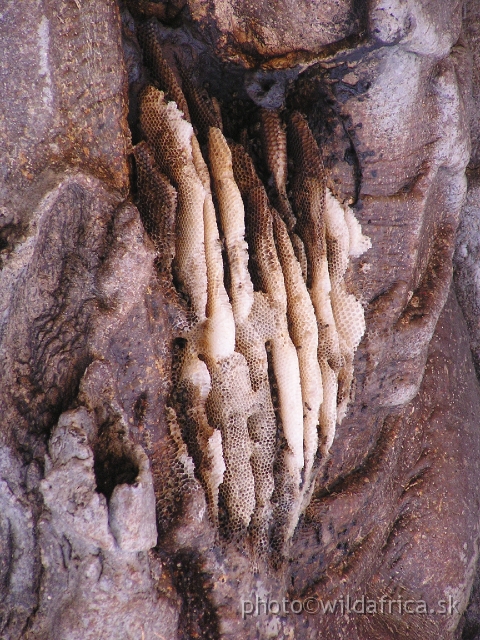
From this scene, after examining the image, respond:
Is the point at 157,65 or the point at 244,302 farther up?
the point at 157,65

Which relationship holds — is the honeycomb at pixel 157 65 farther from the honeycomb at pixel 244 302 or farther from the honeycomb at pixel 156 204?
the honeycomb at pixel 156 204

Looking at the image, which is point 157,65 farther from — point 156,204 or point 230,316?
point 230,316

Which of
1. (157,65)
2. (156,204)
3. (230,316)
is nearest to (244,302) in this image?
(230,316)

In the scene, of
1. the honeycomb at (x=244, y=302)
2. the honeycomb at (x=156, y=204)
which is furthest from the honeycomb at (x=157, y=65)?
the honeycomb at (x=156, y=204)

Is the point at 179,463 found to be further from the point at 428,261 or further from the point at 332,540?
the point at 428,261

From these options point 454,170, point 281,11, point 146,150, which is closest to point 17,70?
point 146,150

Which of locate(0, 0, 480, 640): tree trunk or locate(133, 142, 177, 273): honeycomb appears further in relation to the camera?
locate(133, 142, 177, 273): honeycomb

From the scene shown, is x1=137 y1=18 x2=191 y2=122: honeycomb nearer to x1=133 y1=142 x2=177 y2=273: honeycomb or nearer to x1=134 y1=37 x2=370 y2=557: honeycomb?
x1=134 y1=37 x2=370 y2=557: honeycomb

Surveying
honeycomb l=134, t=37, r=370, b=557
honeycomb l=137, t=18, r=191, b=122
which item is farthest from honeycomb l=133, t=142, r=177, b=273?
honeycomb l=137, t=18, r=191, b=122
